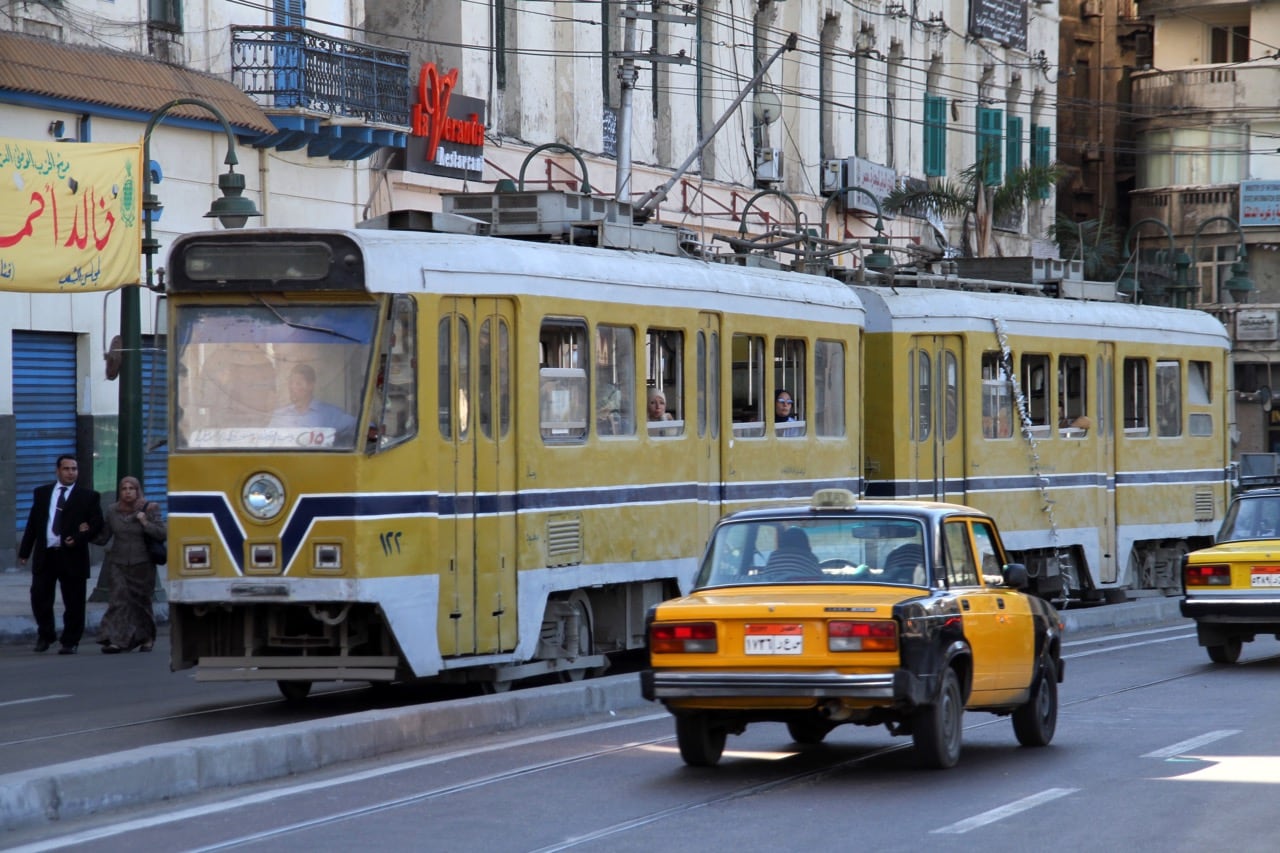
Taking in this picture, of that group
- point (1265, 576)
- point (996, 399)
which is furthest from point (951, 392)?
point (1265, 576)

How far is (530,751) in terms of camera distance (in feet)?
41.7

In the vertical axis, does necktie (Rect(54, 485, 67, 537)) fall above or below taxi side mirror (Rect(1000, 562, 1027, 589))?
above

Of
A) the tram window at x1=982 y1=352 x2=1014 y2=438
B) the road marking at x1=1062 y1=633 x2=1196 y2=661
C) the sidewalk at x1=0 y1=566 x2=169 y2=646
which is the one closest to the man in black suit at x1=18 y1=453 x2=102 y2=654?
the sidewalk at x1=0 y1=566 x2=169 y2=646

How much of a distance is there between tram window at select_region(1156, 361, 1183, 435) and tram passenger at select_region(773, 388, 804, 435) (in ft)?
27.9

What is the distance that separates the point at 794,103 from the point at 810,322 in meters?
27.4

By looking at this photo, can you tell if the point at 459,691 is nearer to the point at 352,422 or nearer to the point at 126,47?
the point at 352,422

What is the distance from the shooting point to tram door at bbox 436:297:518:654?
47.7ft

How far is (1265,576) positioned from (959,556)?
7011 millimetres

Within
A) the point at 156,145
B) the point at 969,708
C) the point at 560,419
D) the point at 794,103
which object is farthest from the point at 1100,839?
the point at 794,103

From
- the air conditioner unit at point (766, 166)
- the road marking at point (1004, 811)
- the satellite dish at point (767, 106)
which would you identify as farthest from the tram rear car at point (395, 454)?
the air conditioner unit at point (766, 166)

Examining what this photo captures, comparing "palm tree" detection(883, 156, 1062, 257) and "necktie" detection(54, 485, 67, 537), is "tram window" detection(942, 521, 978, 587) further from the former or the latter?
"palm tree" detection(883, 156, 1062, 257)

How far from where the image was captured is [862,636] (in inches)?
431

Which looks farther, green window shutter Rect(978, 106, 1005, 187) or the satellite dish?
green window shutter Rect(978, 106, 1005, 187)

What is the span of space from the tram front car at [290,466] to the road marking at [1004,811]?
4565 millimetres
